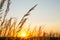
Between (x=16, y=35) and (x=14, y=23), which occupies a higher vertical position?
(x=14, y=23)

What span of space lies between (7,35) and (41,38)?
6.92ft

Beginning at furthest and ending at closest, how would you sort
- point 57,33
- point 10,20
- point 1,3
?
point 57,33 → point 10,20 → point 1,3

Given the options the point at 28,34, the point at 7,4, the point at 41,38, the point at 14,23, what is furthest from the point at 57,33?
the point at 7,4

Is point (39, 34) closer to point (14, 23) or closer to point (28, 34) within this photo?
point (28, 34)

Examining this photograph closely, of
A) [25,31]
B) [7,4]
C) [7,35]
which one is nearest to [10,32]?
[7,35]

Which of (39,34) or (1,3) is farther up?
(1,3)

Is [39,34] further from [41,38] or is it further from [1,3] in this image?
[1,3]

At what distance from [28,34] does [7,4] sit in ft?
5.91

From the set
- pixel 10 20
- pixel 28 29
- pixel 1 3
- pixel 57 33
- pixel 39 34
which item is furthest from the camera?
pixel 57 33

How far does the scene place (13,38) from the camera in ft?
15.1

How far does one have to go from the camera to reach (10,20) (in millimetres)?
4531

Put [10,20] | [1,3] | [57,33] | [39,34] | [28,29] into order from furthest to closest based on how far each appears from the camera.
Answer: [57,33] < [39,34] < [28,29] < [10,20] < [1,3]

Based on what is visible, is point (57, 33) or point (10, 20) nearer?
point (10, 20)

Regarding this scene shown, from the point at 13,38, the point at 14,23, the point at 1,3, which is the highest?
the point at 1,3
